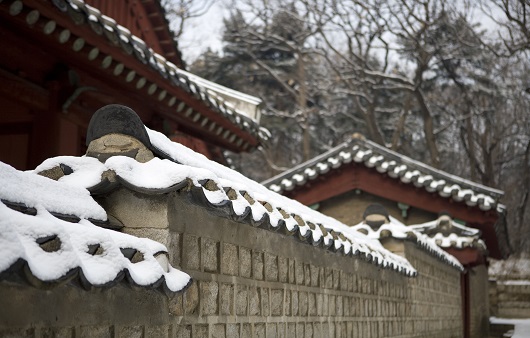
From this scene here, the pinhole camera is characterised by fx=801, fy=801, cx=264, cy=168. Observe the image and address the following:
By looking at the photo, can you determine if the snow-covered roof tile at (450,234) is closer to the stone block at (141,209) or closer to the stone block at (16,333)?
the stone block at (141,209)

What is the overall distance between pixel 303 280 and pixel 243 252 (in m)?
1.41

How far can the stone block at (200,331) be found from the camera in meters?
4.13

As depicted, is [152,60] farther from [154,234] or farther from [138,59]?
[154,234]

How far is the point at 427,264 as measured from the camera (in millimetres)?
12672

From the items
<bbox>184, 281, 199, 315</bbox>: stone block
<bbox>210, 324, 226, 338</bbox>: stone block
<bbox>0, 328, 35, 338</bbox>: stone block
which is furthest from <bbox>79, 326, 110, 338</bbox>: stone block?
<bbox>210, 324, 226, 338</bbox>: stone block

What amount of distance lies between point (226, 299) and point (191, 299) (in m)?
0.51

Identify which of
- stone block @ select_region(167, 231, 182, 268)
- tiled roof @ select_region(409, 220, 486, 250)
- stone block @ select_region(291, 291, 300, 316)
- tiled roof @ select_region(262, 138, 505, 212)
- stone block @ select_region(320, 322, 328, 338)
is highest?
tiled roof @ select_region(262, 138, 505, 212)

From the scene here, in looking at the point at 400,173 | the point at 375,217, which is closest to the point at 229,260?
the point at 375,217

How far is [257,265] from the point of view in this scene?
17.1 ft

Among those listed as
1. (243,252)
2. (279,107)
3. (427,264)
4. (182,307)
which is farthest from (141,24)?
(279,107)

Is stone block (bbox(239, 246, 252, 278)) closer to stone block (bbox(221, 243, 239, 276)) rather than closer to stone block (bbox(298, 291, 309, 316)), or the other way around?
stone block (bbox(221, 243, 239, 276))

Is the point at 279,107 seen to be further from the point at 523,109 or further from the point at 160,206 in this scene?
the point at 160,206

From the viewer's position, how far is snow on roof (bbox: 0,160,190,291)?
2.50m

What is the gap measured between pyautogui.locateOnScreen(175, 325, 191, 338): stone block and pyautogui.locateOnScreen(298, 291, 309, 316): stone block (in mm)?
2163
